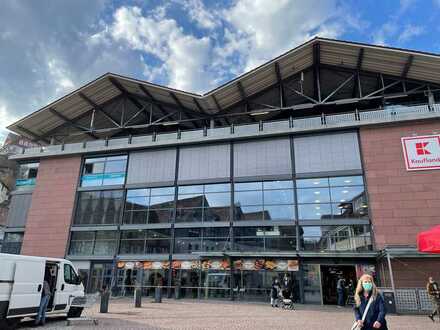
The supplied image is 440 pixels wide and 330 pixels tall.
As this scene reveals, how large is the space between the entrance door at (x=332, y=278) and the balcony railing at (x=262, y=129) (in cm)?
924

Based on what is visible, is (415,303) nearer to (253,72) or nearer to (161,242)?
(161,242)

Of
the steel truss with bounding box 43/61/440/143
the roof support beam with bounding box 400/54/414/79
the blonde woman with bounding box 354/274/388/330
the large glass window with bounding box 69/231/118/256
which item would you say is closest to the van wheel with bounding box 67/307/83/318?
the blonde woman with bounding box 354/274/388/330

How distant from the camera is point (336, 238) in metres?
20.5

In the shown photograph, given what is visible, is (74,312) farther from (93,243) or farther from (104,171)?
(104,171)

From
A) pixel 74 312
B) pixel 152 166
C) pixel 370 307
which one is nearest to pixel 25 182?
pixel 152 166

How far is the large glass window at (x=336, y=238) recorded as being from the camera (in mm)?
20062

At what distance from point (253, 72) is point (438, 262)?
16.7 meters

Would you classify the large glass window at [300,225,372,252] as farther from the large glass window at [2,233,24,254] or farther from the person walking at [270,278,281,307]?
the large glass window at [2,233,24,254]

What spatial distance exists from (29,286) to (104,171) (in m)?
18.8

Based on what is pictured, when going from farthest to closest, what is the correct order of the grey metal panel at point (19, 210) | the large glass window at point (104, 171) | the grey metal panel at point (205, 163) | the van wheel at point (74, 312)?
the grey metal panel at point (19, 210), the large glass window at point (104, 171), the grey metal panel at point (205, 163), the van wheel at point (74, 312)

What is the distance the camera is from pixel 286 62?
24.4 meters

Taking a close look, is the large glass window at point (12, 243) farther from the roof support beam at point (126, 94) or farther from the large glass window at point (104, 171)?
the roof support beam at point (126, 94)

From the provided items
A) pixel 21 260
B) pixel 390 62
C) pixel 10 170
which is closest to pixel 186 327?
pixel 21 260

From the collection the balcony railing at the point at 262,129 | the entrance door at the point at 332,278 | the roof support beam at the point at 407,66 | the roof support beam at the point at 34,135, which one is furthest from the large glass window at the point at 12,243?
the roof support beam at the point at 407,66
